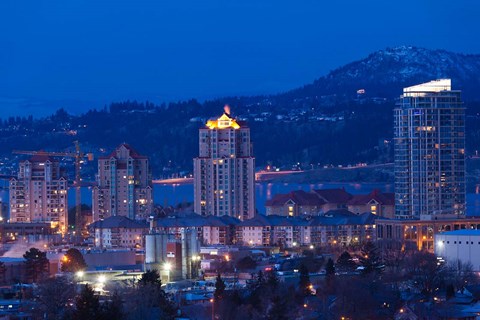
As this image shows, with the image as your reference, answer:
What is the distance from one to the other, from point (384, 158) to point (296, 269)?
49672mm

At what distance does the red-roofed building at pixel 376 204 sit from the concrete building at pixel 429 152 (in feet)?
7.21

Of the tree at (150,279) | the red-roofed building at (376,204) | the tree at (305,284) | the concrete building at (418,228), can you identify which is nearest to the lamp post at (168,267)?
the tree at (305,284)

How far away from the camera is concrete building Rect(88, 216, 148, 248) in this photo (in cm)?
4250

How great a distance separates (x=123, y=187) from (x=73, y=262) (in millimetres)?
14454

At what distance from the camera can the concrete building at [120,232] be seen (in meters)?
42.5

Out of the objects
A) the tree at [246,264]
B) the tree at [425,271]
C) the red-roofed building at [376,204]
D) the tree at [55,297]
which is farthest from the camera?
the red-roofed building at [376,204]

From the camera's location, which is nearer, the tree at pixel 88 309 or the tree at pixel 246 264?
the tree at pixel 88 309

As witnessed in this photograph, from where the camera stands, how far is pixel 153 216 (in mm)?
45062

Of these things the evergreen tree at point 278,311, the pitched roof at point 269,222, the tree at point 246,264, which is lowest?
the evergreen tree at point 278,311

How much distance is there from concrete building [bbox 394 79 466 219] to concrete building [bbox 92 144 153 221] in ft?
25.1

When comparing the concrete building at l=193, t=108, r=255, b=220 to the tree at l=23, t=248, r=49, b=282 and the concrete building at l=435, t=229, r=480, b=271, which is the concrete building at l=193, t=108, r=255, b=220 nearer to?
the concrete building at l=435, t=229, r=480, b=271

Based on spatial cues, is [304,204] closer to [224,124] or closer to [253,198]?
[253,198]

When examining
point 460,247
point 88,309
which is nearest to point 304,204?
point 460,247

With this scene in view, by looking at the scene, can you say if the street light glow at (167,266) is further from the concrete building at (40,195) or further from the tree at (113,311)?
the concrete building at (40,195)
